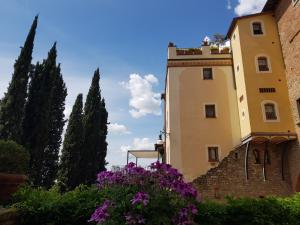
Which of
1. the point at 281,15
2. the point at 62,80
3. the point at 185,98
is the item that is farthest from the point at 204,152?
the point at 62,80

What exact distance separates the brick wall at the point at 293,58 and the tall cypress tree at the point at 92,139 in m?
19.1

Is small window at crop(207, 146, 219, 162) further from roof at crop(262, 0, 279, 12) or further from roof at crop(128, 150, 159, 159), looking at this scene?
roof at crop(262, 0, 279, 12)

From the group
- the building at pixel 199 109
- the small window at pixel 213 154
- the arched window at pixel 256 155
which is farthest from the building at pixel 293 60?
the small window at pixel 213 154

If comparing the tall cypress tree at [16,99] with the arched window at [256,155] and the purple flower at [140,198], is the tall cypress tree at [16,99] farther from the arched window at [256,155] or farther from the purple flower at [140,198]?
the purple flower at [140,198]

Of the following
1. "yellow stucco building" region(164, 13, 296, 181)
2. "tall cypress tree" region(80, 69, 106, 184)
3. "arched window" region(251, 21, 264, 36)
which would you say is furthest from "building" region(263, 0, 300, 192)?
"tall cypress tree" region(80, 69, 106, 184)

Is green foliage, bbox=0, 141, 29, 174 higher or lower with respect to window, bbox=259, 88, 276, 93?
lower

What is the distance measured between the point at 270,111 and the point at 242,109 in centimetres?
184

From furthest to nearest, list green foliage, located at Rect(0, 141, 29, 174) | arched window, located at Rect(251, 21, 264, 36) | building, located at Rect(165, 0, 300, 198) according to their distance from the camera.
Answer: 1. arched window, located at Rect(251, 21, 264, 36)
2. building, located at Rect(165, 0, 300, 198)
3. green foliage, located at Rect(0, 141, 29, 174)

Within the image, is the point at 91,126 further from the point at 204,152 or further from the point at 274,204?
the point at 274,204

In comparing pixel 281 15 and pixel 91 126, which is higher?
pixel 281 15

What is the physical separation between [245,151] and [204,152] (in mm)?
2725

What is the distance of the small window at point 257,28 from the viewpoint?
17547mm

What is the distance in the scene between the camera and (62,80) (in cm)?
2997

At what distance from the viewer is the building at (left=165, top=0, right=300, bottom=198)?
1545cm
